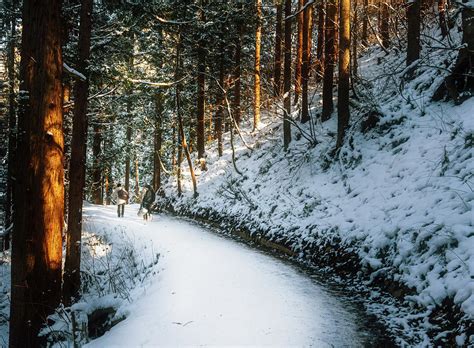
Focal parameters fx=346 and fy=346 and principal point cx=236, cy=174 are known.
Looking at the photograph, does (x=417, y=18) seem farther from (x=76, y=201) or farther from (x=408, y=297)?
(x=76, y=201)

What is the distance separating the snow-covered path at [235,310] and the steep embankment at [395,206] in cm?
88

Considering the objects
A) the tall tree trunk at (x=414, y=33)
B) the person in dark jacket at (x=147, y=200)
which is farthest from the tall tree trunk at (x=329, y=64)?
the person in dark jacket at (x=147, y=200)

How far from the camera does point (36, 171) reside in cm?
522

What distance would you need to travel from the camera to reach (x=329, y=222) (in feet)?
29.0

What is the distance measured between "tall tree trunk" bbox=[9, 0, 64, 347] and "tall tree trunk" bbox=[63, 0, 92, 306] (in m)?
2.91

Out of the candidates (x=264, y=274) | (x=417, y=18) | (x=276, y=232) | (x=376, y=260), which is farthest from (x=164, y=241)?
(x=417, y=18)

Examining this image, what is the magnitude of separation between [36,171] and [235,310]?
12.1 ft

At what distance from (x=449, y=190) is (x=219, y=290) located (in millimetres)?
4578

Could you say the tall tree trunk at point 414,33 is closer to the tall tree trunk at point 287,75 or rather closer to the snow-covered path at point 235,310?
the tall tree trunk at point 287,75

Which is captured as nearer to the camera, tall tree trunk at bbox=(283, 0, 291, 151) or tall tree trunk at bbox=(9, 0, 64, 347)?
tall tree trunk at bbox=(9, 0, 64, 347)

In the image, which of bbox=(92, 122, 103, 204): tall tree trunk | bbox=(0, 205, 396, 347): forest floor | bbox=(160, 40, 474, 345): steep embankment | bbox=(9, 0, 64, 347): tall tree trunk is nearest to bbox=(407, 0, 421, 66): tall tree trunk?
bbox=(160, 40, 474, 345): steep embankment

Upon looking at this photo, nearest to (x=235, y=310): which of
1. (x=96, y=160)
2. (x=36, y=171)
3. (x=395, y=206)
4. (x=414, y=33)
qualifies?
(x=36, y=171)

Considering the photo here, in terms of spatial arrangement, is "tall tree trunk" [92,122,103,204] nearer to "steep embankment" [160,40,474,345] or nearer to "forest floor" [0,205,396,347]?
"steep embankment" [160,40,474,345]

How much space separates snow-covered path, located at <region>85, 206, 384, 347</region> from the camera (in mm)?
4578
